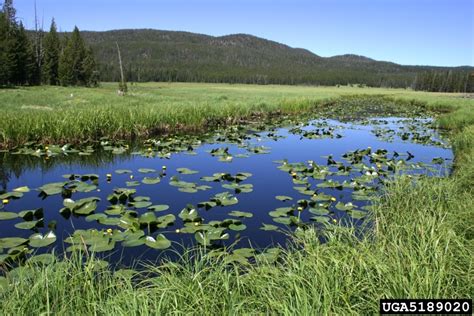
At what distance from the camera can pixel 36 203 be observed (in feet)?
21.8

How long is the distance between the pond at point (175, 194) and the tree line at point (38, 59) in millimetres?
39577

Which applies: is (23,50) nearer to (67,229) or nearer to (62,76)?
(62,76)

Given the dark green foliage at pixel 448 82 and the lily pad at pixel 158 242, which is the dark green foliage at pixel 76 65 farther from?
the dark green foliage at pixel 448 82

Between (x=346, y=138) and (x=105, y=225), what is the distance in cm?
1368

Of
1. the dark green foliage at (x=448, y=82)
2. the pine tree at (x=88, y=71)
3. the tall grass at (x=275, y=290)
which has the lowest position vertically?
the tall grass at (x=275, y=290)

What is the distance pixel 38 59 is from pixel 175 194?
61.1m

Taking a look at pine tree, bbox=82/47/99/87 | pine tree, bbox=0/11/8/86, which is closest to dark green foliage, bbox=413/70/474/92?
pine tree, bbox=82/47/99/87

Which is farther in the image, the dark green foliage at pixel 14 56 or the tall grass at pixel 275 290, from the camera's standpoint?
the dark green foliage at pixel 14 56

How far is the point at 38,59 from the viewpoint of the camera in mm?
56812

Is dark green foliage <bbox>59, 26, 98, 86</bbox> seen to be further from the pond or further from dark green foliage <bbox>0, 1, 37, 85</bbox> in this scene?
the pond

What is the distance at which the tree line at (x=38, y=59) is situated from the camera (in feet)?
146

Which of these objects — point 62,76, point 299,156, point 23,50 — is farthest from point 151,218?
point 62,76

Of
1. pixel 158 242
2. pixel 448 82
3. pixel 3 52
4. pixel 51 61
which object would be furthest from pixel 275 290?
pixel 448 82

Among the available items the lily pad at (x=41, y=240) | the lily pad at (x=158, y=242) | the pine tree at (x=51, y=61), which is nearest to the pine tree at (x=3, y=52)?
the pine tree at (x=51, y=61)
